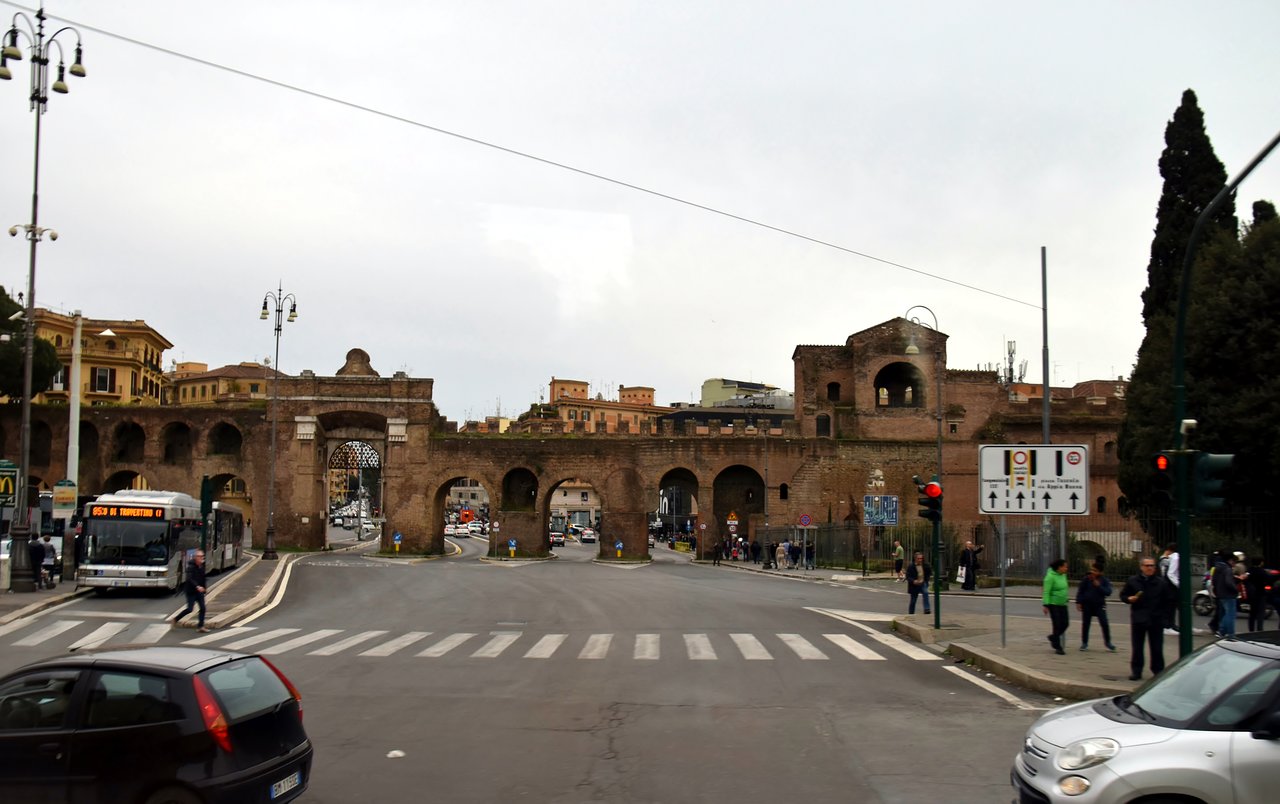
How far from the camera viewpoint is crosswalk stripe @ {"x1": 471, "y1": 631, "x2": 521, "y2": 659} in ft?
54.0

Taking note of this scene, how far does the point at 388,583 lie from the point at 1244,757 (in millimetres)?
30171

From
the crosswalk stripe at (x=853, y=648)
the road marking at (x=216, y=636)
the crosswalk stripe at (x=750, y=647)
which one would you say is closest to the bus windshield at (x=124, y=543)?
the road marking at (x=216, y=636)

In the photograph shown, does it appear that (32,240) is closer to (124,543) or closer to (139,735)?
(124,543)

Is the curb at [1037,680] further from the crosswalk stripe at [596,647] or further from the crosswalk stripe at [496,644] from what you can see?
the crosswalk stripe at [496,644]

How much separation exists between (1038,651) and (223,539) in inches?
1091

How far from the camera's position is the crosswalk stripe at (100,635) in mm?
17750

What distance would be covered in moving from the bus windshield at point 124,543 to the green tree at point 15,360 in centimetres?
3818

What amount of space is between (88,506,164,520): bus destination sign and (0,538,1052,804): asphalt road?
2.41 meters

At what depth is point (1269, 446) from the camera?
28375 mm

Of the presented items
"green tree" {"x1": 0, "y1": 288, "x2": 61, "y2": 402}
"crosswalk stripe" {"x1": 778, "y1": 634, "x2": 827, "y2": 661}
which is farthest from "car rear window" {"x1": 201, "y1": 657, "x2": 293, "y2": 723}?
"green tree" {"x1": 0, "y1": 288, "x2": 61, "y2": 402}

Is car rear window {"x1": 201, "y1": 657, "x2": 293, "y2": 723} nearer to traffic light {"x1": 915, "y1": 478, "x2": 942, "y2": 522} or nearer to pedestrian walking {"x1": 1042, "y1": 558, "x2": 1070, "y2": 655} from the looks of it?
pedestrian walking {"x1": 1042, "y1": 558, "x2": 1070, "y2": 655}

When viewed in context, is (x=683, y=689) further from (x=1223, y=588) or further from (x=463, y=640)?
(x=1223, y=588)

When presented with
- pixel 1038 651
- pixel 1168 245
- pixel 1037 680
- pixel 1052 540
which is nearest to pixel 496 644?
pixel 1038 651

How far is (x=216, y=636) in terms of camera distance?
18922 millimetres
